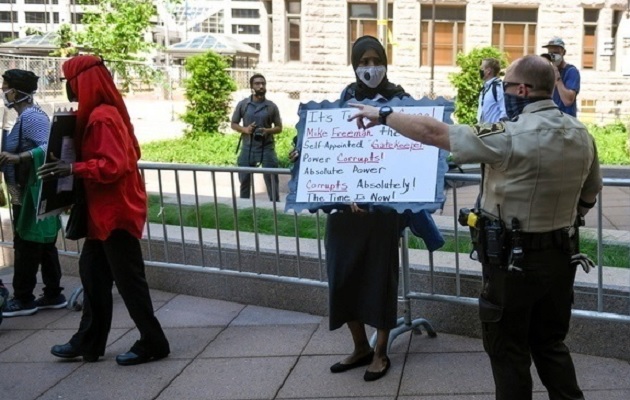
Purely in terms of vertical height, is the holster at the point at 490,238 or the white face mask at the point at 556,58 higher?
the white face mask at the point at 556,58

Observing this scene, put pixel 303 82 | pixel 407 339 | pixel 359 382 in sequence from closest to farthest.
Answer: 1. pixel 359 382
2. pixel 407 339
3. pixel 303 82

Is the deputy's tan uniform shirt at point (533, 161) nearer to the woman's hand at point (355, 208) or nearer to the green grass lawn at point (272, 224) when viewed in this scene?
the woman's hand at point (355, 208)

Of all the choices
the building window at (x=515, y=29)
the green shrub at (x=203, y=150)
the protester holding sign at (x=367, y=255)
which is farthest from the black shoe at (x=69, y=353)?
Result: the building window at (x=515, y=29)

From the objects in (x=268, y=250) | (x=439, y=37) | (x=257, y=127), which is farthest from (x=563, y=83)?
(x=439, y=37)

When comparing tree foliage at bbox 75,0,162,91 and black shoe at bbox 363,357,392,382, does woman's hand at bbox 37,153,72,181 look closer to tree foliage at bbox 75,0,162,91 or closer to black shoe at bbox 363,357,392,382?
black shoe at bbox 363,357,392,382

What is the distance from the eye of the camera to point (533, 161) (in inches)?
139

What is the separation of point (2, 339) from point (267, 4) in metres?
22.8

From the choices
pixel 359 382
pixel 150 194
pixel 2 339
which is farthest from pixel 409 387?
pixel 150 194

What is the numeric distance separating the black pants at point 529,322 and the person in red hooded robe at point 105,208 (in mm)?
2352

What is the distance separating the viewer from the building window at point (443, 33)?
2625 cm

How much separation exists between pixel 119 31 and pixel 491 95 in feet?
63.1

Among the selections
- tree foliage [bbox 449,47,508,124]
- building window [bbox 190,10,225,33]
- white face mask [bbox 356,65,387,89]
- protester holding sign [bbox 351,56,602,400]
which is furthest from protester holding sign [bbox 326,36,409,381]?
building window [bbox 190,10,225,33]

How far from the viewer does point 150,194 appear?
28.5ft

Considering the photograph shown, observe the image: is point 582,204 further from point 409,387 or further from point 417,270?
point 417,270
